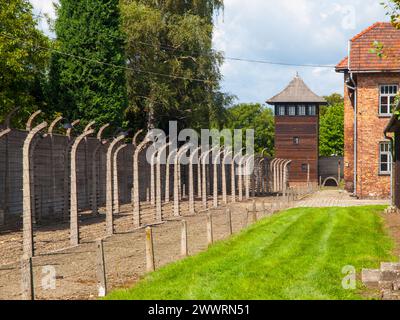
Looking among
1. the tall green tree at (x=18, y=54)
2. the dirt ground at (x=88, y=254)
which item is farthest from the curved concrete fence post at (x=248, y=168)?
Result: the dirt ground at (x=88, y=254)

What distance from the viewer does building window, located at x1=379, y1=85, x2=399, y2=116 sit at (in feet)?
129

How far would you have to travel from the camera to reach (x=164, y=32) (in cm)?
4606

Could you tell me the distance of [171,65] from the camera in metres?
45.0

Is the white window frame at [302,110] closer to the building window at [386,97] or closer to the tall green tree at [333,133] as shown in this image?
the tall green tree at [333,133]

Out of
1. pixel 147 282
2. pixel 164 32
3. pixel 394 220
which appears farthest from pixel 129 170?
pixel 147 282

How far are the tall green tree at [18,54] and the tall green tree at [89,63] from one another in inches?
65.3

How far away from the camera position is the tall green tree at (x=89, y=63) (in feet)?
117

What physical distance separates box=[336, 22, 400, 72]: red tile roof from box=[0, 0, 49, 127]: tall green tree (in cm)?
1632

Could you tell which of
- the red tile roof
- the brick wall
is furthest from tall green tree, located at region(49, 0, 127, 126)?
the brick wall

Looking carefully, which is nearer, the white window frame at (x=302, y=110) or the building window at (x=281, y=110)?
the white window frame at (x=302, y=110)

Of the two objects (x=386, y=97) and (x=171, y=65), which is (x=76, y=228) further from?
(x=171, y=65)

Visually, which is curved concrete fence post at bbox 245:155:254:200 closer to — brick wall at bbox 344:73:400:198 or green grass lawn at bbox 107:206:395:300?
brick wall at bbox 344:73:400:198
